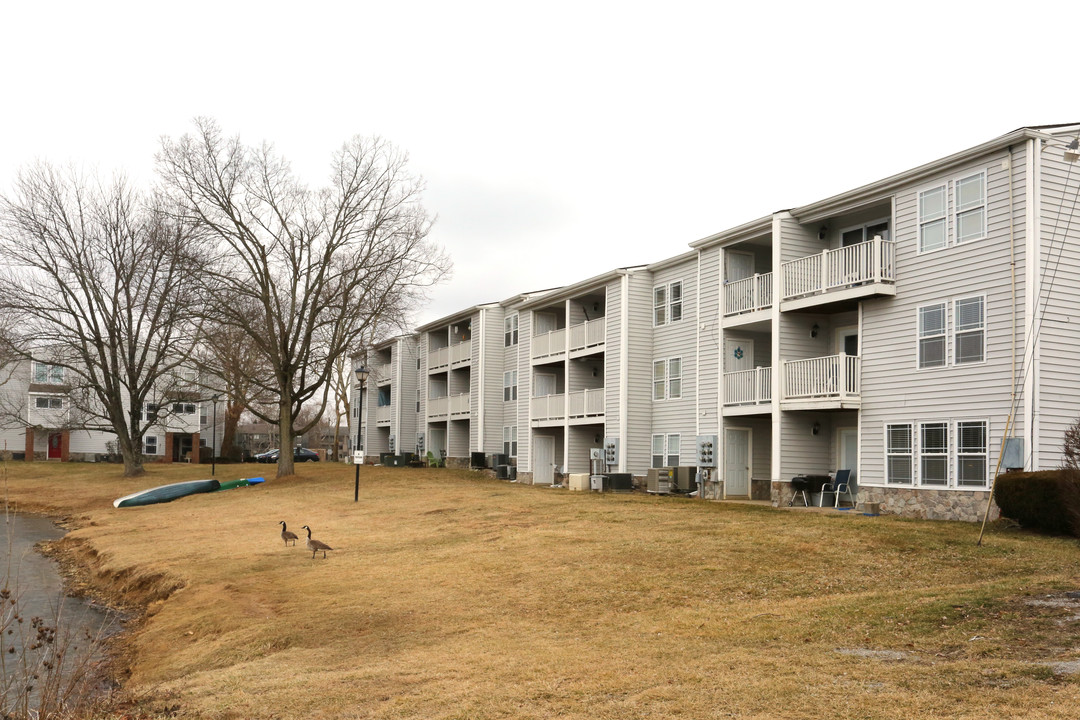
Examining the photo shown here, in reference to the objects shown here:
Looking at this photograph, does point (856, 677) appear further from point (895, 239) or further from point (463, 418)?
point (463, 418)

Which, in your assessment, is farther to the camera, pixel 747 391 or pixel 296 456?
pixel 296 456

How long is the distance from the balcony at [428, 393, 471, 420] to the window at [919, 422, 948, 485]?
96.8 ft

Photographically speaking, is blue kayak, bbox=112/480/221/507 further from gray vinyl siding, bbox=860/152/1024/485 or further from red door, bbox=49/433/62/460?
red door, bbox=49/433/62/460

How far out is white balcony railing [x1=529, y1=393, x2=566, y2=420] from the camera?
37.5 m

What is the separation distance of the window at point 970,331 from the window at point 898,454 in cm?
227

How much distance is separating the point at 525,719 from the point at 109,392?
1719 inches

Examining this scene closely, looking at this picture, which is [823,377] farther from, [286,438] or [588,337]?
[286,438]

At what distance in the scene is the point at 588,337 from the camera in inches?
1391

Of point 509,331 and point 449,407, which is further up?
point 509,331

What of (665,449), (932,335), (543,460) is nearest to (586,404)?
(665,449)

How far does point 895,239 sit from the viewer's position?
22500 mm

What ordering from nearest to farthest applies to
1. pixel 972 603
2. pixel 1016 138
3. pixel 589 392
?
1. pixel 972 603
2. pixel 1016 138
3. pixel 589 392

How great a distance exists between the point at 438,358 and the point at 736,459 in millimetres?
26819

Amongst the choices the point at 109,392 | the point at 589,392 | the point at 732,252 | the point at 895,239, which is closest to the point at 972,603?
the point at 895,239
